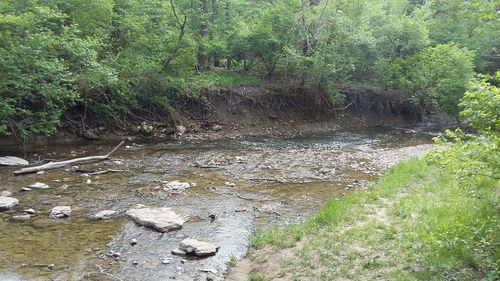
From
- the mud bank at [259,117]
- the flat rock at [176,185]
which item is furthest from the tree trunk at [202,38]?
the flat rock at [176,185]

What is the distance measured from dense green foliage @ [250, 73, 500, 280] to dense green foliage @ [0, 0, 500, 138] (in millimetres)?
10234

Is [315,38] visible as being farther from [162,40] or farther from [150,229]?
[150,229]

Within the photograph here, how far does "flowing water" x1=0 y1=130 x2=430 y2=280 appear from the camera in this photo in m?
7.84

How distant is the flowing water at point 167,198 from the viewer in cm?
784

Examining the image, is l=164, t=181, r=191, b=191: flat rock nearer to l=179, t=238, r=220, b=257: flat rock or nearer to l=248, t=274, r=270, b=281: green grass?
l=179, t=238, r=220, b=257: flat rock

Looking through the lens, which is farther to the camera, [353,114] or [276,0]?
[353,114]

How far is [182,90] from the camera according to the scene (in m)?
22.6

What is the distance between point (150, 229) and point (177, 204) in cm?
183

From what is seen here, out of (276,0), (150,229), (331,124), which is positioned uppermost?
(276,0)

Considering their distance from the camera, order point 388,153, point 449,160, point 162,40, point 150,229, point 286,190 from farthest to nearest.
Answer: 1. point 162,40
2. point 388,153
3. point 286,190
4. point 150,229
5. point 449,160

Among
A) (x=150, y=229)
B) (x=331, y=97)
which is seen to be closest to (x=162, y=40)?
(x=331, y=97)

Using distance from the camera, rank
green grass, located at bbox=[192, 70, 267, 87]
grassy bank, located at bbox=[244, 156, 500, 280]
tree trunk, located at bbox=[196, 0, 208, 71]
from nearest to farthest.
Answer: grassy bank, located at bbox=[244, 156, 500, 280], green grass, located at bbox=[192, 70, 267, 87], tree trunk, located at bbox=[196, 0, 208, 71]

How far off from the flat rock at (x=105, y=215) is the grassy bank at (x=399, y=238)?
3.97 meters

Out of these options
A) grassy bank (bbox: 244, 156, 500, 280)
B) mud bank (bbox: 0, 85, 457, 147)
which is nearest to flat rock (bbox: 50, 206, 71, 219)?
grassy bank (bbox: 244, 156, 500, 280)
